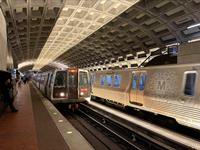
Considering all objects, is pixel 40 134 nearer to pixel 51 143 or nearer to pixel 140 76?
pixel 51 143

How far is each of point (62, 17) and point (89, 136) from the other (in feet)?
52.3

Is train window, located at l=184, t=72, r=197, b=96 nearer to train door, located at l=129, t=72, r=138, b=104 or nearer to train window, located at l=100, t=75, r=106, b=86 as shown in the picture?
train door, located at l=129, t=72, r=138, b=104

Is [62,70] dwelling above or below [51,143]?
above

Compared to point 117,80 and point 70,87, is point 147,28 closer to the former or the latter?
point 117,80

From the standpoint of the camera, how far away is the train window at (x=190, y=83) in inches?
393

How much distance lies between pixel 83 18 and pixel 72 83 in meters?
10.3

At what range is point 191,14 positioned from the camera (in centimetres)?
2078

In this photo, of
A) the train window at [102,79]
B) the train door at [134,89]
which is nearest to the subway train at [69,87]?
the train window at [102,79]

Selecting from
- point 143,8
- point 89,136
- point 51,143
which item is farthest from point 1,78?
point 143,8

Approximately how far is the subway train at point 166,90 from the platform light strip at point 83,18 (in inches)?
286

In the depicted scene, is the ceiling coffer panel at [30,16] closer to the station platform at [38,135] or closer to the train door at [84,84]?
the train door at [84,84]

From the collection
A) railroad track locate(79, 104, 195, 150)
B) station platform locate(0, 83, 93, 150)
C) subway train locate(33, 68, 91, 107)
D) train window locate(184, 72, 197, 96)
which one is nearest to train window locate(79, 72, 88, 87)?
subway train locate(33, 68, 91, 107)

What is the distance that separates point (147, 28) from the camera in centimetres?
2723

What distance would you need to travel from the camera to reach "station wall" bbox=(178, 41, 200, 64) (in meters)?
10.1
